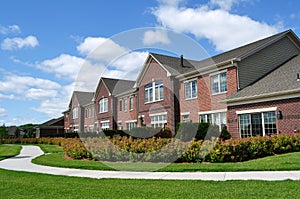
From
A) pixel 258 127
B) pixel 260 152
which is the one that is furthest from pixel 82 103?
pixel 260 152

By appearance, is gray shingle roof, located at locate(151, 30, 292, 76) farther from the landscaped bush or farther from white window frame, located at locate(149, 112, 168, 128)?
the landscaped bush

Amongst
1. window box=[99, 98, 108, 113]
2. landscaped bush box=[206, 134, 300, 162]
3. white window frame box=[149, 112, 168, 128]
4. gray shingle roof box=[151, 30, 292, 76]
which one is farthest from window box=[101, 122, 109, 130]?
landscaped bush box=[206, 134, 300, 162]

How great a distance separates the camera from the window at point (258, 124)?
17.1 meters

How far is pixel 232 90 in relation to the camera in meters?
20.1

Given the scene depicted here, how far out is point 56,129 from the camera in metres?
60.9

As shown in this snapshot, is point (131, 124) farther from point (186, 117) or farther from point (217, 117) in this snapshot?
point (217, 117)

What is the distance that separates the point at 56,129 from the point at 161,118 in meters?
40.2

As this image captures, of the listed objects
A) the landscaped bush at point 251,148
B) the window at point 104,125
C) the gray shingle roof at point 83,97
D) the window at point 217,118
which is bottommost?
the landscaped bush at point 251,148

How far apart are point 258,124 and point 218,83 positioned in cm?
460

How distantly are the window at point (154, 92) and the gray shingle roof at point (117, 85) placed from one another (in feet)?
19.1

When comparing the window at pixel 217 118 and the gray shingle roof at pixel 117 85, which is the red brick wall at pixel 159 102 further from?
the gray shingle roof at pixel 117 85

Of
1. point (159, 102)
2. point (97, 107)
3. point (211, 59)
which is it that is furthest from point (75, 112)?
point (211, 59)

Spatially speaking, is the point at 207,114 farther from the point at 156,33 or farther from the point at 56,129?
the point at 56,129

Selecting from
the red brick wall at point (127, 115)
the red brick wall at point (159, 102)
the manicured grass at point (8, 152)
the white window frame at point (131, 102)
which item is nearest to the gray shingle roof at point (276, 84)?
the red brick wall at point (159, 102)
